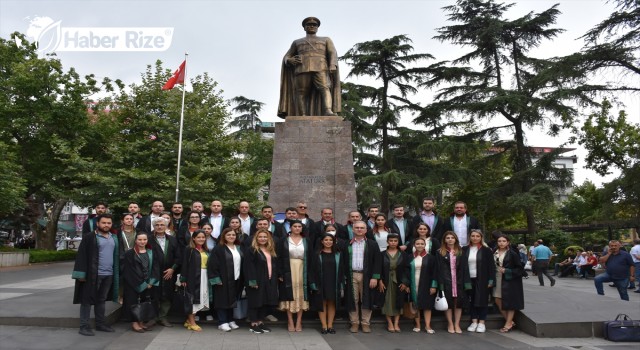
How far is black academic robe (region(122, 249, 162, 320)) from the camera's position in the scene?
6965mm

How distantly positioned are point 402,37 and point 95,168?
17.1m

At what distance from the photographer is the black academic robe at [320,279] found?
7.13 m

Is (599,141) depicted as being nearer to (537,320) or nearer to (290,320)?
(537,320)

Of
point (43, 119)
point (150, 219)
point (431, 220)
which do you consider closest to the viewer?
point (150, 219)

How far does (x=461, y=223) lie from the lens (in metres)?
8.20

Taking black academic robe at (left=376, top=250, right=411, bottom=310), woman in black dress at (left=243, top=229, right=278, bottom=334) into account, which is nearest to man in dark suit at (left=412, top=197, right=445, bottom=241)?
black academic robe at (left=376, top=250, right=411, bottom=310)

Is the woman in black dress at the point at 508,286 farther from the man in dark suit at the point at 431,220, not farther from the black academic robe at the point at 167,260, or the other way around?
the black academic robe at the point at 167,260

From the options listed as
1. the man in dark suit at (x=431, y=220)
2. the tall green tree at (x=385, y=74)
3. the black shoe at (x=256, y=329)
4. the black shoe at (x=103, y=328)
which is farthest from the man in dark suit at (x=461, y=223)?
the tall green tree at (x=385, y=74)

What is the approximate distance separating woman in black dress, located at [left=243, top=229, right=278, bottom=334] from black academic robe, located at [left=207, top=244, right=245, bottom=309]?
0.72ft

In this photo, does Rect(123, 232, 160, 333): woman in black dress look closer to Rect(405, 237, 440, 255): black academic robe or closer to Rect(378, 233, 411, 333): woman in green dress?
Rect(378, 233, 411, 333): woman in green dress

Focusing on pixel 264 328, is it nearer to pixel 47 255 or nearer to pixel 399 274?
pixel 399 274

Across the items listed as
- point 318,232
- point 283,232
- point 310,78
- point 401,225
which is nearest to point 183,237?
point 283,232

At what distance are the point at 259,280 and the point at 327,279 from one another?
0.98 m

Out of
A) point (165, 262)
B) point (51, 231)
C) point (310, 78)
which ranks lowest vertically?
point (165, 262)
